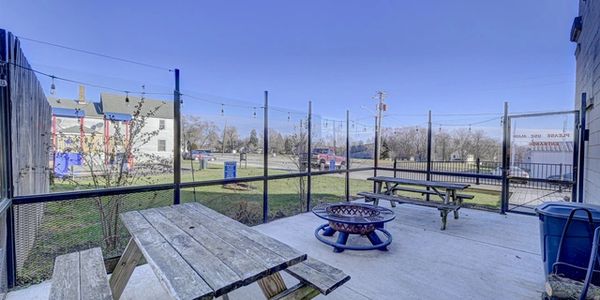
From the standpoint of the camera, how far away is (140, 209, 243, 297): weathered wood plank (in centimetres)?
107

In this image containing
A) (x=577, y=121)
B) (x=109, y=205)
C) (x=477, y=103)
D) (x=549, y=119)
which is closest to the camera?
(x=109, y=205)

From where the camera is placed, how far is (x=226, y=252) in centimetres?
137

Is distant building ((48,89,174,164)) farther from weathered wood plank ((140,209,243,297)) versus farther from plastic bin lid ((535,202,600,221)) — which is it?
plastic bin lid ((535,202,600,221))

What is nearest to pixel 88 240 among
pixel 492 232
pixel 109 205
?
pixel 109 205

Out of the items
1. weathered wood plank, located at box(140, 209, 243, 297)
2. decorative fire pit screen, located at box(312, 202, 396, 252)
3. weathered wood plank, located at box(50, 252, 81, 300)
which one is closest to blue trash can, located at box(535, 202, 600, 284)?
decorative fire pit screen, located at box(312, 202, 396, 252)

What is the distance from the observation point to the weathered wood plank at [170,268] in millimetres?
991

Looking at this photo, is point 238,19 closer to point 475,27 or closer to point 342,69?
point 342,69

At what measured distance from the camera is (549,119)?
15.5ft

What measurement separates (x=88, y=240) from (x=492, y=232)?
16.8 feet

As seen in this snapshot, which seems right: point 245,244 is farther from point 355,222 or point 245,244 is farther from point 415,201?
point 415,201

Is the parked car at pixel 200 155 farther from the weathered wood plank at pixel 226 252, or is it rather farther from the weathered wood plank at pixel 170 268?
the weathered wood plank at pixel 170 268

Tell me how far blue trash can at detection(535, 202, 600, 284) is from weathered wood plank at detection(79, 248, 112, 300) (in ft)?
9.44

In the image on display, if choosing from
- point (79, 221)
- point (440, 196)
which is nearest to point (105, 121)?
point (79, 221)

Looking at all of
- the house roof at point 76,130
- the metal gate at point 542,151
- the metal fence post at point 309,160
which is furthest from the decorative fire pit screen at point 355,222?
the metal gate at point 542,151
